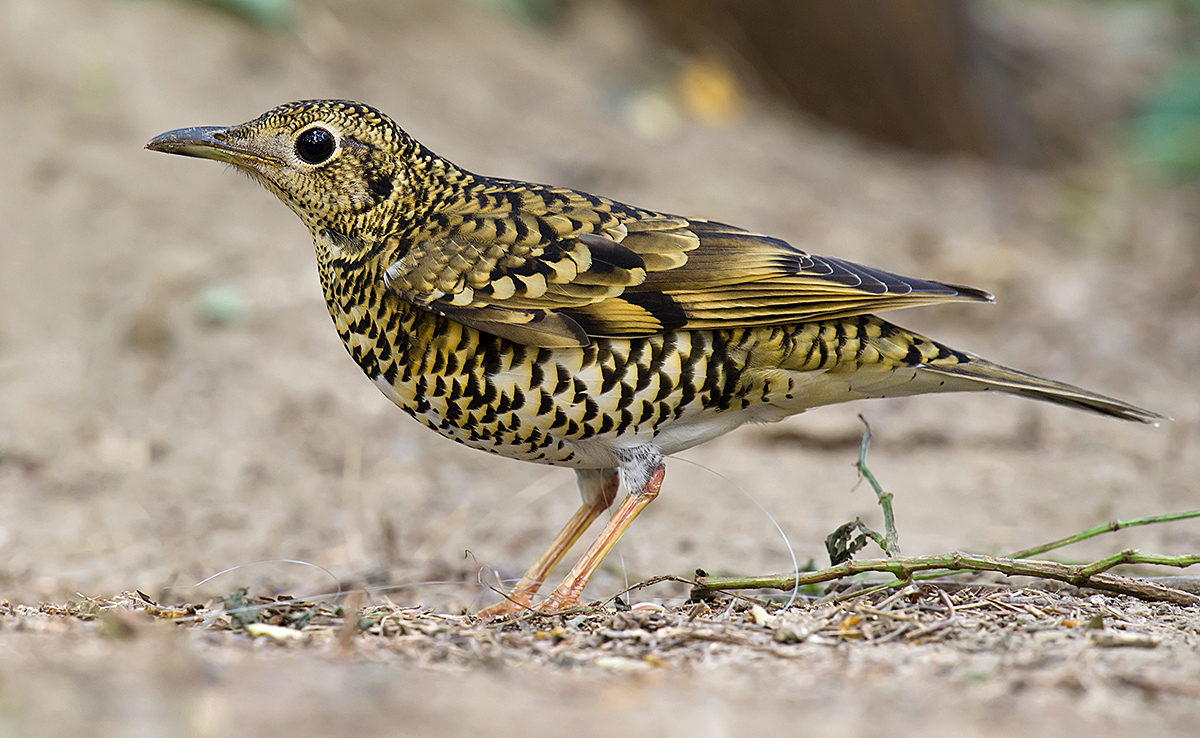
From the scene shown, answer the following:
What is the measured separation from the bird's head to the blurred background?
3.76 feet

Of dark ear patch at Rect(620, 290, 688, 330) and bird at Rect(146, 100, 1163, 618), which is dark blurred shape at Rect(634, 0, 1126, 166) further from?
dark ear patch at Rect(620, 290, 688, 330)

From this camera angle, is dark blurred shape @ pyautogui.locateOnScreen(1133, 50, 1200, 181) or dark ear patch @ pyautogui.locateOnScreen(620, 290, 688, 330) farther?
dark blurred shape @ pyautogui.locateOnScreen(1133, 50, 1200, 181)

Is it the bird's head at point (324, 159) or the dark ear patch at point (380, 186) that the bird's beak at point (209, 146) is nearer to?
the bird's head at point (324, 159)

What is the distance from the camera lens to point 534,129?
9250 mm

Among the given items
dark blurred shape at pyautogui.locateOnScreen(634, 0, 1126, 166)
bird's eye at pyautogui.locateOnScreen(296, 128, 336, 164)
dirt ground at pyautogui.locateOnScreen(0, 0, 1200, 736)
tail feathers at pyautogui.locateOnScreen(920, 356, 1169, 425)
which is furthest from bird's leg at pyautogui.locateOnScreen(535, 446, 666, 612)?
dark blurred shape at pyautogui.locateOnScreen(634, 0, 1126, 166)

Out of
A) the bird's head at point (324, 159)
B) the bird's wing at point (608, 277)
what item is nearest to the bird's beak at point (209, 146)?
the bird's head at point (324, 159)

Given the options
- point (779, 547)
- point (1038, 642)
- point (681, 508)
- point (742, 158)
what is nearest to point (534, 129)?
point (742, 158)

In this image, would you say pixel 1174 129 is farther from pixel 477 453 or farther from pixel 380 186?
pixel 380 186

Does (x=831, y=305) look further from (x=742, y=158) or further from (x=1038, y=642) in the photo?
(x=742, y=158)

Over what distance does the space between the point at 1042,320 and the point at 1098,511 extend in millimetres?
2818

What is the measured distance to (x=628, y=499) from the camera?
3.81 metres

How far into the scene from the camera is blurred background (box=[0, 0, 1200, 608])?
216 inches

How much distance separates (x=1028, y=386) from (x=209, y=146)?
8.54ft

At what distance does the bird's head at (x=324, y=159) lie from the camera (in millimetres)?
3752
